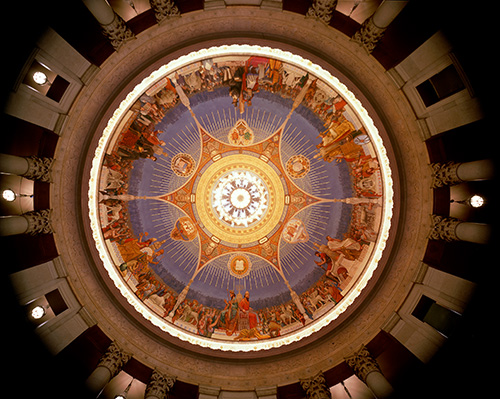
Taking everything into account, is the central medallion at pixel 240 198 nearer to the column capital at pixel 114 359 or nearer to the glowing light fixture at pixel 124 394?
the column capital at pixel 114 359

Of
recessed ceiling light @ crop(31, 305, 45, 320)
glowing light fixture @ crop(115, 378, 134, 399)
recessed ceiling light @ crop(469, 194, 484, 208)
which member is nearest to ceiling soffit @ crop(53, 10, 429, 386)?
glowing light fixture @ crop(115, 378, 134, 399)

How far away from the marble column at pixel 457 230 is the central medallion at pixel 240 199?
7.04 metres

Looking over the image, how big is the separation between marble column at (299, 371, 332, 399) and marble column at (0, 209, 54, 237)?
10842 millimetres

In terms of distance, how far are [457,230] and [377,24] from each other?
272 inches

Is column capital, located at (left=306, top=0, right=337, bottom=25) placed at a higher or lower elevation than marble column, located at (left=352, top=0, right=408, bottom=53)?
higher

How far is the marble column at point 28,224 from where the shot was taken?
8.92m

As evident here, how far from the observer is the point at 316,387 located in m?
10.9

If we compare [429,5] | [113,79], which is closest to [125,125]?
[113,79]

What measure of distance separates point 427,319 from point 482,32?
358 inches

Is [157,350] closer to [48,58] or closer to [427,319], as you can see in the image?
[427,319]

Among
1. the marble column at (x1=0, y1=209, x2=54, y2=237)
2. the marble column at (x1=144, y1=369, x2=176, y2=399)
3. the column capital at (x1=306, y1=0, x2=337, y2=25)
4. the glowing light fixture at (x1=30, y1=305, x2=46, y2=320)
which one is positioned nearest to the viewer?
the marble column at (x1=0, y1=209, x2=54, y2=237)

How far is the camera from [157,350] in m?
11.8

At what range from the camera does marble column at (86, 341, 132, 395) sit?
1008 cm

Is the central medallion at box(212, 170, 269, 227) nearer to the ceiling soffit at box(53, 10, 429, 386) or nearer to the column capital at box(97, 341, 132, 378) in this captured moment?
the ceiling soffit at box(53, 10, 429, 386)
